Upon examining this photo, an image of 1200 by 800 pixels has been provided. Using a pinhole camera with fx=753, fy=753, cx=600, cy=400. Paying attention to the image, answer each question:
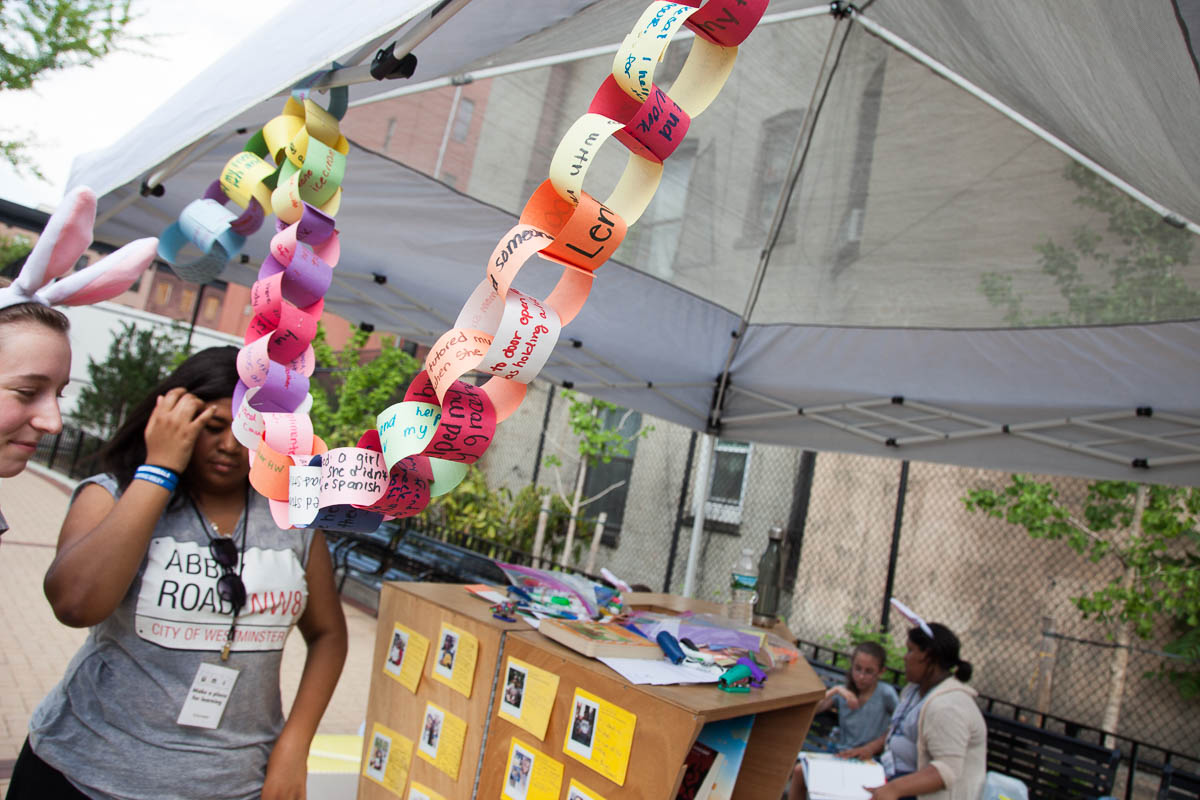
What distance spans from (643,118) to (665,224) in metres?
2.82

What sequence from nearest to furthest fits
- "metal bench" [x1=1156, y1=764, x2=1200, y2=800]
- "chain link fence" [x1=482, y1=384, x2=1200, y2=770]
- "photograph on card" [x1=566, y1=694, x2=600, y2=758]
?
"photograph on card" [x1=566, y1=694, x2=600, y2=758] < "metal bench" [x1=1156, y1=764, x2=1200, y2=800] < "chain link fence" [x1=482, y1=384, x2=1200, y2=770]

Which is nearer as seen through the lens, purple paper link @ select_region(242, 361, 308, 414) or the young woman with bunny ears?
the young woman with bunny ears

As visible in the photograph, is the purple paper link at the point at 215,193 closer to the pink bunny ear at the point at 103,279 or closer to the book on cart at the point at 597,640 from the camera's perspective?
the pink bunny ear at the point at 103,279

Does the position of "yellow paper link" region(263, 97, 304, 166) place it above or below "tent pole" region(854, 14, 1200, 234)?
below

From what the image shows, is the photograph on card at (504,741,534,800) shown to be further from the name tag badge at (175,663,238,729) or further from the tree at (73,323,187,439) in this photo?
the tree at (73,323,187,439)

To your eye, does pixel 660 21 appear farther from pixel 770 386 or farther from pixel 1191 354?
pixel 770 386

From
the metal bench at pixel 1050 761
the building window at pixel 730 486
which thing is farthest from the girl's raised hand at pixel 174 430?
the building window at pixel 730 486

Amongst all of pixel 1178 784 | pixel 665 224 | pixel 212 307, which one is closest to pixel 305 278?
pixel 665 224

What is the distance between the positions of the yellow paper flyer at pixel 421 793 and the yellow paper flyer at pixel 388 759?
4 centimetres

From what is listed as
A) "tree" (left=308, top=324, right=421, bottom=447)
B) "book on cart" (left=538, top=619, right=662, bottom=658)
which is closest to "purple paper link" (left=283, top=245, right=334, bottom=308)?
"book on cart" (left=538, top=619, right=662, bottom=658)

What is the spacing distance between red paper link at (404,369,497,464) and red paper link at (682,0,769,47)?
21.7 inches

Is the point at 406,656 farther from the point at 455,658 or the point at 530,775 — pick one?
the point at 530,775

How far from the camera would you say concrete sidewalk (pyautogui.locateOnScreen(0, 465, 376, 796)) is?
3.96 metres

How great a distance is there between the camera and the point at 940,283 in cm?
347
